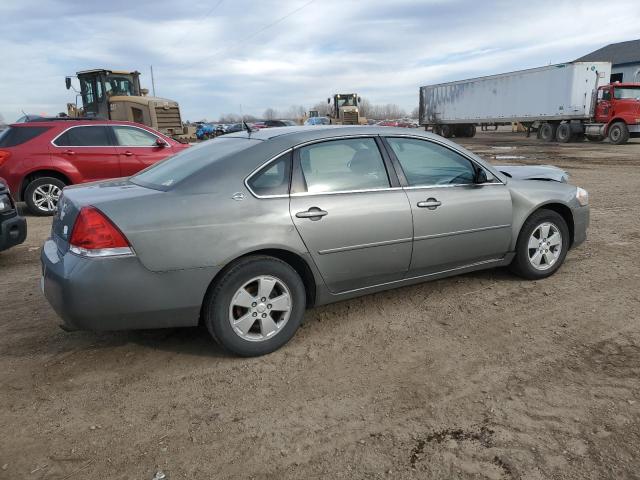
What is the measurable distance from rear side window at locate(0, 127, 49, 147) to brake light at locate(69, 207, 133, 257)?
668 cm

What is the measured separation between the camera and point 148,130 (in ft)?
30.7

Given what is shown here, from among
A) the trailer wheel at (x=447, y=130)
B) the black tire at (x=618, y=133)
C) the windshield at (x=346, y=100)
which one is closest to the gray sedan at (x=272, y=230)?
the black tire at (x=618, y=133)

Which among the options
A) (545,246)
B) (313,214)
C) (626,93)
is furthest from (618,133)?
(313,214)

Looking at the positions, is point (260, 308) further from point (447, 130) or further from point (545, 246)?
point (447, 130)

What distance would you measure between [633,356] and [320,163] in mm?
2475

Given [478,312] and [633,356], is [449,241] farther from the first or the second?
[633,356]

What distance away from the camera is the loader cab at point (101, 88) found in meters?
18.8

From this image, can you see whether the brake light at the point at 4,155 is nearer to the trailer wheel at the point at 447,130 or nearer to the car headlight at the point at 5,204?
the car headlight at the point at 5,204

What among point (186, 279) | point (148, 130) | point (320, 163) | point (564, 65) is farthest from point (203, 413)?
point (564, 65)

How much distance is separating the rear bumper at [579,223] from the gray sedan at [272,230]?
1.73ft

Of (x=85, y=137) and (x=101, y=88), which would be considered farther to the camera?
(x=101, y=88)

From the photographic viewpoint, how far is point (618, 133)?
23.7 m

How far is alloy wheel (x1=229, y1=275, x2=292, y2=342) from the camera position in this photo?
328cm

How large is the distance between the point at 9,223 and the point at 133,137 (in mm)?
4155
